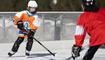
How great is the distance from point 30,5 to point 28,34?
61 cm

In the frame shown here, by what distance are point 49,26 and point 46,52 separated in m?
1.16

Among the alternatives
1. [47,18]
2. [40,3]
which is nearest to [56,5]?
[40,3]

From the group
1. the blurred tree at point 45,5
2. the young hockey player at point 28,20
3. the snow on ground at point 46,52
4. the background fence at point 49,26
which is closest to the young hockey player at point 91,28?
the young hockey player at point 28,20

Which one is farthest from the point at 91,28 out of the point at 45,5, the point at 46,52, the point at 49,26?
the point at 45,5

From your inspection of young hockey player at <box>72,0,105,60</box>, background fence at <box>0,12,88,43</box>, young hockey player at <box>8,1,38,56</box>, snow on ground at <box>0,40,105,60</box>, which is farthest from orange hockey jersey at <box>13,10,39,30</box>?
young hockey player at <box>72,0,105,60</box>

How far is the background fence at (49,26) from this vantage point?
10.2 m

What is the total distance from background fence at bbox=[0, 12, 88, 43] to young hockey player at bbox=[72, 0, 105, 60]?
499 centimetres

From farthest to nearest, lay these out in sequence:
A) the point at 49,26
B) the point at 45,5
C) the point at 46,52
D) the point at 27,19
→ the point at 45,5, the point at 49,26, the point at 46,52, the point at 27,19

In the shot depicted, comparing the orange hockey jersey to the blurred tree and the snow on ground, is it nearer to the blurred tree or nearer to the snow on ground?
the snow on ground

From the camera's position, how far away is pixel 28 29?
8.32 m

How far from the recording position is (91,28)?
17.6ft

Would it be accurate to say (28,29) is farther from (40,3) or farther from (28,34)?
(40,3)

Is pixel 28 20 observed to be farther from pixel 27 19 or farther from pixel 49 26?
pixel 49 26

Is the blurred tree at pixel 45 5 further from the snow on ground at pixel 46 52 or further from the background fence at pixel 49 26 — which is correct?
the snow on ground at pixel 46 52
